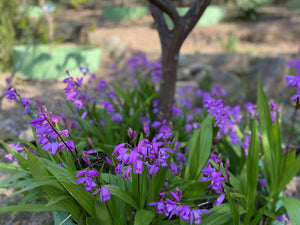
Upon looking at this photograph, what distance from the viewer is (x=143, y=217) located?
135 centimetres

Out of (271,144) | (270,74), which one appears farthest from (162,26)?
(270,74)

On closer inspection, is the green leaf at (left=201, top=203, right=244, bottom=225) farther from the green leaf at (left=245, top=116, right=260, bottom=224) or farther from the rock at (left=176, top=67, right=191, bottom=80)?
the rock at (left=176, top=67, right=191, bottom=80)

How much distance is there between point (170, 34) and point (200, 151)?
39.6 inches

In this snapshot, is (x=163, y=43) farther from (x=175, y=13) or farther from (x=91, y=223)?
(x=91, y=223)

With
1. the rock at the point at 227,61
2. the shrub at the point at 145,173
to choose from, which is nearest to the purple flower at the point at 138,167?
the shrub at the point at 145,173

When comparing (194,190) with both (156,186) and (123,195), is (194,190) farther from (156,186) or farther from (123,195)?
(123,195)

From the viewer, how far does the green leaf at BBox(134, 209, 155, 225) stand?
1326mm

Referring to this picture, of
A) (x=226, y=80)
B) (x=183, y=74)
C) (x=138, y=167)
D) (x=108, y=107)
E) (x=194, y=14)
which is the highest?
(x=194, y=14)

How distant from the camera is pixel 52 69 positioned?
18.1 feet

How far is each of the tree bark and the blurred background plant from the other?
4574mm

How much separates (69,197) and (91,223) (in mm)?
183

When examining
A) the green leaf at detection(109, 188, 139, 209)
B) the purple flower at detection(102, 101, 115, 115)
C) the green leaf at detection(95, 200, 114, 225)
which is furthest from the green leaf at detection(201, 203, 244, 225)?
the purple flower at detection(102, 101, 115, 115)

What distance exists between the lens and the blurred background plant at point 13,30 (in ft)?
19.1

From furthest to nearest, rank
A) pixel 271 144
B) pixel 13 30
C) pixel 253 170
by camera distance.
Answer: pixel 13 30, pixel 271 144, pixel 253 170
